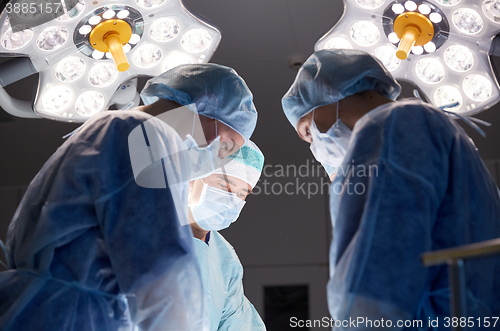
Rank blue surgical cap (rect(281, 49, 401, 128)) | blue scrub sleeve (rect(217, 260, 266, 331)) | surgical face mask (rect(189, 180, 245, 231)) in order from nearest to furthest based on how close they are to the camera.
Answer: blue surgical cap (rect(281, 49, 401, 128)), surgical face mask (rect(189, 180, 245, 231)), blue scrub sleeve (rect(217, 260, 266, 331))

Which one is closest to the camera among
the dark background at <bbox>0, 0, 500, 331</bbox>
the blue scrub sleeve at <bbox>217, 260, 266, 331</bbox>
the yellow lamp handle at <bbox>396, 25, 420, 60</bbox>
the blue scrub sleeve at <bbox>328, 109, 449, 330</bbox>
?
the blue scrub sleeve at <bbox>328, 109, 449, 330</bbox>

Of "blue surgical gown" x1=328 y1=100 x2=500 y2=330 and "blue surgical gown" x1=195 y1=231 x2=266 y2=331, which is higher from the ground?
"blue surgical gown" x1=328 y1=100 x2=500 y2=330

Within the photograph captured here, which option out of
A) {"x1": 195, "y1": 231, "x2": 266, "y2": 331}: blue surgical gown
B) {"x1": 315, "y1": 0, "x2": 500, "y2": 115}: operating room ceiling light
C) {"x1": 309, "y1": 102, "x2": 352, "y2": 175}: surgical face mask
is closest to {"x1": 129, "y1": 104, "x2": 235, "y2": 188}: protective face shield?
{"x1": 309, "y1": 102, "x2": 352, "y2": 175}: surgical face mask

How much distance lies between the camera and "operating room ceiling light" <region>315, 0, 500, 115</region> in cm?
180

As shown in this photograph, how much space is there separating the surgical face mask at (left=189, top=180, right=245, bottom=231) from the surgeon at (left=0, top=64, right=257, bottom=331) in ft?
3.04

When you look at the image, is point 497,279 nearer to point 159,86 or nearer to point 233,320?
point 159,86

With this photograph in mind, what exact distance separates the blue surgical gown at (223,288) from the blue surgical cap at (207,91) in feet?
2.67

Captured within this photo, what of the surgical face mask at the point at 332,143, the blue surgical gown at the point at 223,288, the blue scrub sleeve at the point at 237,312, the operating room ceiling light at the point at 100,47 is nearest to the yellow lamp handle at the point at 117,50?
the operating room ceiling light at the point at 100,47

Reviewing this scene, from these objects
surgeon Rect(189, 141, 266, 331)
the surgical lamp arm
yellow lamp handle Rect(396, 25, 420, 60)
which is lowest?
surgeon Rect(189, 141, 266, 331)

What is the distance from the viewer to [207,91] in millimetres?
1805

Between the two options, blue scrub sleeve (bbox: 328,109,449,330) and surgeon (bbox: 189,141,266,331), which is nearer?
blue scrub sleeve (bbox: 328,109,449,330)

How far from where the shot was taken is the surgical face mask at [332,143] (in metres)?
1.63

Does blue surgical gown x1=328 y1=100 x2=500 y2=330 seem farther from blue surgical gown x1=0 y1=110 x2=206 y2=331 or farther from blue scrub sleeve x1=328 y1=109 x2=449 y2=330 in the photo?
blue surgical gown x1=0 y1=110 x2=206 y2=331

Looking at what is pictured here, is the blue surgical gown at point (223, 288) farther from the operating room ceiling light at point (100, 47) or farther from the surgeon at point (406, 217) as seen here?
the surgeon at point (406, 217)
